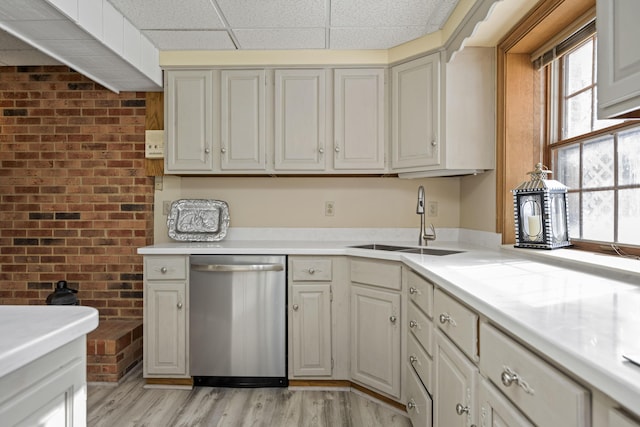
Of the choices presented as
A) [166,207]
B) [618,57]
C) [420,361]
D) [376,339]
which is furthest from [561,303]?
[166,207]

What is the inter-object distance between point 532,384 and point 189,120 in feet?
8.57

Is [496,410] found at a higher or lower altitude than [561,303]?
lower

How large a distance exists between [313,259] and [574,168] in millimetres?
1534

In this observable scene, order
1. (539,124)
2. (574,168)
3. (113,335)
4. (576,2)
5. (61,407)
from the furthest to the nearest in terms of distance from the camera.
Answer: (113,335), (539,124), (574,168), (576,2), (61,407)

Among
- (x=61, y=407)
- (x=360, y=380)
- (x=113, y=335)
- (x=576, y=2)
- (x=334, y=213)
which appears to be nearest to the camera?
(x=61, y=407)

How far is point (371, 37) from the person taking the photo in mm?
2621

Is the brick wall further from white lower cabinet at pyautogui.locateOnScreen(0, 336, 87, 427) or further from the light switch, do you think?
white lower cabinet at pyautogui.locateOnScreen(0, 336, 87, 427)

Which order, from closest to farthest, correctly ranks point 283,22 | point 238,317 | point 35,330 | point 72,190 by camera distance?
point 35,330
point 283,22
point 238,317
point 72,190

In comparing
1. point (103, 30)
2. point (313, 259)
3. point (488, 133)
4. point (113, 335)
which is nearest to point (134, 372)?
point (113, 335)

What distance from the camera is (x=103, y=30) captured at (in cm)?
218

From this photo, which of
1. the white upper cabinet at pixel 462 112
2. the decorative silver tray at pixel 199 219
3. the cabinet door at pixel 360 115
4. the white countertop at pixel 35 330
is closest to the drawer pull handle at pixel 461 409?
the white countertop at pixel 35 330

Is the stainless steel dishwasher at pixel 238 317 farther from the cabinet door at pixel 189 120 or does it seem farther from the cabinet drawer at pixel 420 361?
the cabinet drawer at pixel 420 361

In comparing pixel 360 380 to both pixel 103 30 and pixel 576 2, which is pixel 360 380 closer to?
pixel 576 2

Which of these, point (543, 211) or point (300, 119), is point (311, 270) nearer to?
point (300, 119)
